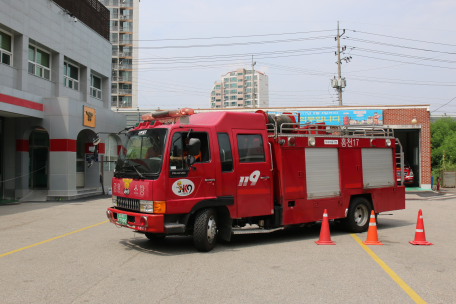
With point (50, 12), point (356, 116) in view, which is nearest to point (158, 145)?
point (50, 12)

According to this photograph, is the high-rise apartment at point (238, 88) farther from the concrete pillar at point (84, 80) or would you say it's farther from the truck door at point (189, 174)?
the truck door at point (189, 174)

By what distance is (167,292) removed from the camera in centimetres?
536

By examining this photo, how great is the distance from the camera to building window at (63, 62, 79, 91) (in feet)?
80.8

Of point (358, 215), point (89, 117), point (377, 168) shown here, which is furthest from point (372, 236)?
point (89, 117)

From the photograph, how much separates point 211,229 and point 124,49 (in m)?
76.1

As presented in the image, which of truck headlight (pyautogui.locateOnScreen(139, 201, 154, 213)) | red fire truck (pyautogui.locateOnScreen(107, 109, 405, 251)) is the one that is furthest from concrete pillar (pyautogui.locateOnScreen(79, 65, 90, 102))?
truck headlight (pyautogui.locateOnScreen(139, 201, 154, 213))

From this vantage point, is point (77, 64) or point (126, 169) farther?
point (77, 64)

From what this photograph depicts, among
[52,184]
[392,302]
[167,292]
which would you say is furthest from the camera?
[52,184]

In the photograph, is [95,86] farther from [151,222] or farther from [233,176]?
[151,222]

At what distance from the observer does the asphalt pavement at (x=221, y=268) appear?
17.3ft

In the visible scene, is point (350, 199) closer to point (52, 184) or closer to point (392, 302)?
point (392, 302)

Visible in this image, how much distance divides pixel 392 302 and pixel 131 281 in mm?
3606

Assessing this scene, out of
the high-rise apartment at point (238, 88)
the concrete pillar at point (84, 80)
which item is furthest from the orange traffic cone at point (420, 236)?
the high-rise apartment at point (238, 88)

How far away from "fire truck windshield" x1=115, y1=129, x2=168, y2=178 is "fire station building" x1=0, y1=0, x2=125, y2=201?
12.2 m
